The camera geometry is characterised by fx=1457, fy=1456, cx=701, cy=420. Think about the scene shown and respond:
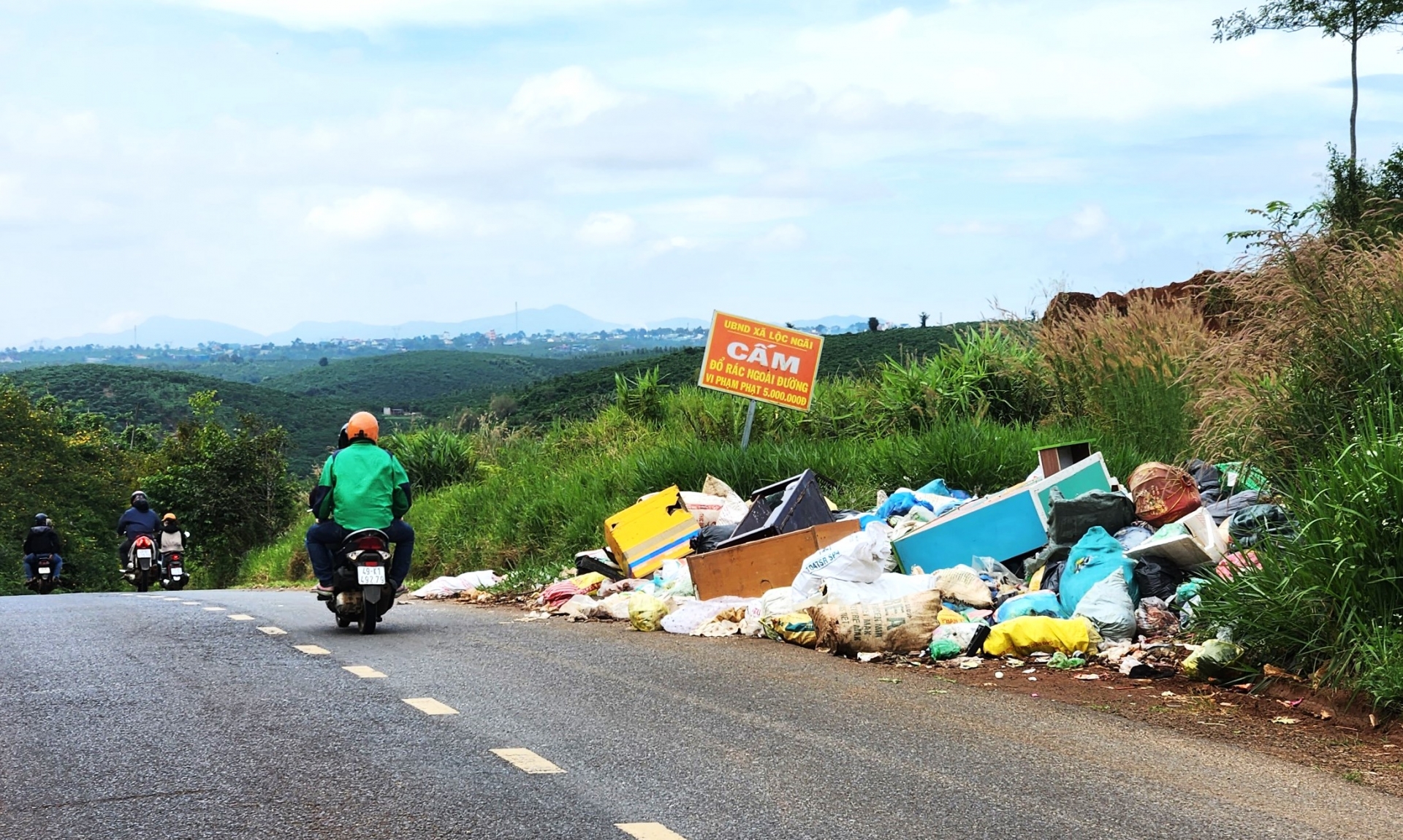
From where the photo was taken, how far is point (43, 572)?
29656 mm

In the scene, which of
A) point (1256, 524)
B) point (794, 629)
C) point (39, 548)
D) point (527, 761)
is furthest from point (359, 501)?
point (39, 548)

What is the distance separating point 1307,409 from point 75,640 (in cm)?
927

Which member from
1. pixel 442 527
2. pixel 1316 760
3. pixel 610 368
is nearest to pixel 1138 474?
pixel 1316 760

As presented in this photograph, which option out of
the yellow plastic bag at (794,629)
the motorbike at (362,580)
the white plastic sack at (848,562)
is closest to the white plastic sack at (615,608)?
the white plastic sack at (848,562)

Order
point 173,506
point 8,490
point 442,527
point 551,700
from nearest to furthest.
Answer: point 551,700 < point 442,527 < point 173,506 < point 8,490

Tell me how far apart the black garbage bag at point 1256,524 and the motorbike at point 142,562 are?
882 inches

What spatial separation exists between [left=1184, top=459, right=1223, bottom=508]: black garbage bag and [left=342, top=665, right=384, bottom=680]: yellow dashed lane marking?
6.83 m

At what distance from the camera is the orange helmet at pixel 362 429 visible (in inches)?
480

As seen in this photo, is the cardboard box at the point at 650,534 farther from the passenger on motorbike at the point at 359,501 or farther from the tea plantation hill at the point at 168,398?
the tea plantation hill at the point at 168,398

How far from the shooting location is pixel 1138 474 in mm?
12375

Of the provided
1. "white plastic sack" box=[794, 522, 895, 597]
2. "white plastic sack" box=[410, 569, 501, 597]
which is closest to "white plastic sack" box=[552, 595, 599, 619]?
"white plastic sack" box=[794, 522, 895, 597]

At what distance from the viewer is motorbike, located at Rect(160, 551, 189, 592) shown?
2811cm

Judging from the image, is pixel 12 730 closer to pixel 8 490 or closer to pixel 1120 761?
pixel 1120 761

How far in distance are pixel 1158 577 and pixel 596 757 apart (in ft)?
17.4
